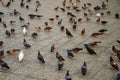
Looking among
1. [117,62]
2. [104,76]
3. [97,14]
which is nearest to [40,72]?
[104,76]

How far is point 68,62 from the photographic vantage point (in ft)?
32.0

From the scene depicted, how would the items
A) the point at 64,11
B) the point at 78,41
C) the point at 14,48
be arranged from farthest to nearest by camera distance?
1. the point at 64,11
2. the point at 78,41
3. the point at 14,48

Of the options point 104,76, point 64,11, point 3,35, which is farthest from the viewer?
point 64,11

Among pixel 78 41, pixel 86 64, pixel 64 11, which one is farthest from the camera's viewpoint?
pixel 64 11

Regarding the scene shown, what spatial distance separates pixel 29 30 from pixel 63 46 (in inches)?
112

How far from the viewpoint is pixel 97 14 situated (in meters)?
16.4

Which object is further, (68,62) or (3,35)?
(3,35)

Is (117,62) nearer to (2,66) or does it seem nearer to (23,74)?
(23,74)

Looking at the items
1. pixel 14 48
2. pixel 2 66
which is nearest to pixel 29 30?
pixel 14 48

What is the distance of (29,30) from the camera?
13.7m

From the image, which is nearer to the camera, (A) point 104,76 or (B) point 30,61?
(A) point 104,76

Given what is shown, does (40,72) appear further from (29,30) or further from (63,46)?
(29,30)

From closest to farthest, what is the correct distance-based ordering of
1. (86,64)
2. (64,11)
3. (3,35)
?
1. (86,64)
2. (3,35)
3. (64,11)

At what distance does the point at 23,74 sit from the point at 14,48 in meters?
2.45
